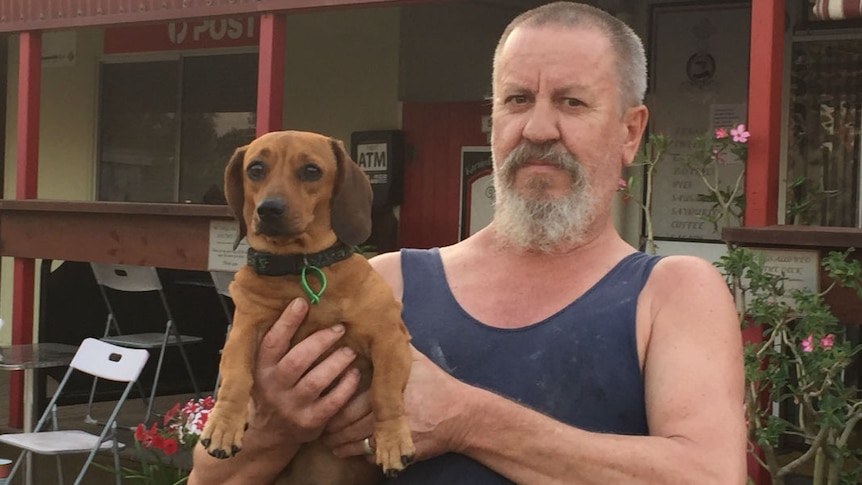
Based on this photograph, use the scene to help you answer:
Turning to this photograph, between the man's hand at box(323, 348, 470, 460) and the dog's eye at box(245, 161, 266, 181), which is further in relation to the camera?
the dog's eye at box(245, 161, 266, 181)

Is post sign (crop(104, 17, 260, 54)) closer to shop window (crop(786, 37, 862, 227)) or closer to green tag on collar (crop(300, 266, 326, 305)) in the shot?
shop window (crop(786, 37, 862, 227))

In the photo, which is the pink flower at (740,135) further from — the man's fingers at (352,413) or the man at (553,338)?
the man's fingers at (352,413)

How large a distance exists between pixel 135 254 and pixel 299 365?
5588 millimetres

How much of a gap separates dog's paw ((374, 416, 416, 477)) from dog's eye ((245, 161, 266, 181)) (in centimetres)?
52

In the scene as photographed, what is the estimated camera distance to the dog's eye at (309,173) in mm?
2198

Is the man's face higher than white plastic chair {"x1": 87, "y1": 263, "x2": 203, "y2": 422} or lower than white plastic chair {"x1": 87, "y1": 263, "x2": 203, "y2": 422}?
higher

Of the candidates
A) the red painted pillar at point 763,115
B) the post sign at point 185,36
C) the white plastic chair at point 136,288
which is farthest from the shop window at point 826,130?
the post sign at point 185,36

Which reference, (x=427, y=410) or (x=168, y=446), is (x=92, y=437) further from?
(x=427, y=410)

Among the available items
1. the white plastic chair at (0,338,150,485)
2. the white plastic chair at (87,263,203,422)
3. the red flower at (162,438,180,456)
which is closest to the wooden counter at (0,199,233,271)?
the white plastic chair at (87,263,203,422)

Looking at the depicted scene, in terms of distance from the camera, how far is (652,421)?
2023mm

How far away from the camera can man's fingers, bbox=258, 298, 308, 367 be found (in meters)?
2.03

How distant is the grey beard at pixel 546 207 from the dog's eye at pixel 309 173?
1.12ft

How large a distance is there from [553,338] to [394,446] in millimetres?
332

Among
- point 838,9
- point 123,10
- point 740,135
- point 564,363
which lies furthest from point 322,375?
point 123,10
